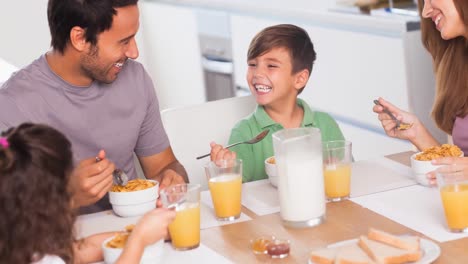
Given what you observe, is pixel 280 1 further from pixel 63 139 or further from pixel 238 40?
pixel 63 139

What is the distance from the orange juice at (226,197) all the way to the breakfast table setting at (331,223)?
0.6 inches

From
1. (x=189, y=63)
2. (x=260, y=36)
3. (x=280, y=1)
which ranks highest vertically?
(x=260, y=36)

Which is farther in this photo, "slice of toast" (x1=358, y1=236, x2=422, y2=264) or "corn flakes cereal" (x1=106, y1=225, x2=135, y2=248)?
"corn flakes cereal" (x1=106, y1=225, x2=135, y2=248)

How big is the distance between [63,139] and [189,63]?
3.44 meters

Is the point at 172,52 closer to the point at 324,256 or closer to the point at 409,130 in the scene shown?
the point at 409,130

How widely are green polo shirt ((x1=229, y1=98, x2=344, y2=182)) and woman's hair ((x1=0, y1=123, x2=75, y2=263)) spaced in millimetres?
969

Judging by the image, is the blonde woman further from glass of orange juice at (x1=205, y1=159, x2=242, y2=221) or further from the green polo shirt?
glass of orange juice at (x1=205, y1=159, x2=242, y2=221)

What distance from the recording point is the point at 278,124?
8.19 feet

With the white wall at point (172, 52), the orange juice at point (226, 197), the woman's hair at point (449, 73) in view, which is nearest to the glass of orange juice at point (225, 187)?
the orange juice at point (226, 197)

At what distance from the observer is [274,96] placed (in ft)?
8.27

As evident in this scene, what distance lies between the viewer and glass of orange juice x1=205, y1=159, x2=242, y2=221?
1887 mm

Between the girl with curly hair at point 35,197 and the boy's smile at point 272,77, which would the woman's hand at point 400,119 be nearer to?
the boy's smile at point 272,77

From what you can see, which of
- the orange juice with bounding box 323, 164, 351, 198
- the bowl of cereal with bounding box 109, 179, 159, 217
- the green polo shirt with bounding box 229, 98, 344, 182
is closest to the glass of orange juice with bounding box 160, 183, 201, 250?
the bowl of cereal with bounding box 109, 179, 159, 217

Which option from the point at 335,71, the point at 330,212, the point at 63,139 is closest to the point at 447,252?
the point at 330,212
